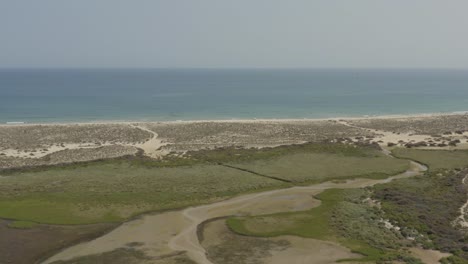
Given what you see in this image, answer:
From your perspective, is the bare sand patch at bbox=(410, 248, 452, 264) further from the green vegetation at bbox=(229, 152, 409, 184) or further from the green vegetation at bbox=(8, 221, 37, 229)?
the green vegetation at bbox=(8, 221, 37, 229)

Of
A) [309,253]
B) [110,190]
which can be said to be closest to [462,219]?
[309,253]

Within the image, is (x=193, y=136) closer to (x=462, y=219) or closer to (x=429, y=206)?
(x=429, y=206)

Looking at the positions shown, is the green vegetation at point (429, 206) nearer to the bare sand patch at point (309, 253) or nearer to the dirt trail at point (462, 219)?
the dirt trail at point (462, 219)

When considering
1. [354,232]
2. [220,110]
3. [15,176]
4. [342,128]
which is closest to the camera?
[354,232]

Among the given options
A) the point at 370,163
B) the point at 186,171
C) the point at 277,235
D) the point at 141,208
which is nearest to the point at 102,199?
the point at 141,208

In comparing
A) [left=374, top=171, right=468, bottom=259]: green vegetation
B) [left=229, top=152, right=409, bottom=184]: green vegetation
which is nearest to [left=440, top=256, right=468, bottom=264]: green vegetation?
[left=374, top=171, right=468, bottom=259]: green vegetation

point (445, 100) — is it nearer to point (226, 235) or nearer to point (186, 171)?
point (186, 171)
